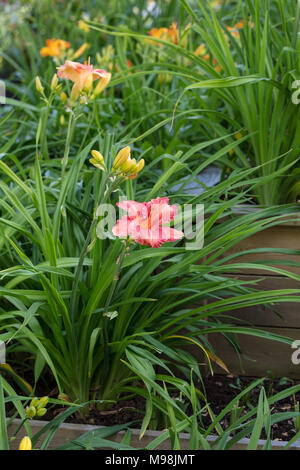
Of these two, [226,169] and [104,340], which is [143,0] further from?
[104,340]

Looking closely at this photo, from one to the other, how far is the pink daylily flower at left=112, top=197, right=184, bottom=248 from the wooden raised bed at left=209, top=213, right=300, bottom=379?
514mm

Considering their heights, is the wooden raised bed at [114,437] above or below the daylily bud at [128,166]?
below

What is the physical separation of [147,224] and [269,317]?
2.11 ft

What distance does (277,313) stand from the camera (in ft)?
4.71

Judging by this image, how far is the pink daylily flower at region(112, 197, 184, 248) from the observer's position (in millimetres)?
960

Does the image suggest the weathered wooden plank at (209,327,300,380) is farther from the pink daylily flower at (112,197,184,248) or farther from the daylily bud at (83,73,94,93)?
the daylily bud at (83,73,94,93)

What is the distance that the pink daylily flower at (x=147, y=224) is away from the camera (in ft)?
3.15

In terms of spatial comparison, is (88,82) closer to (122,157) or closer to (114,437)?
(122,157)

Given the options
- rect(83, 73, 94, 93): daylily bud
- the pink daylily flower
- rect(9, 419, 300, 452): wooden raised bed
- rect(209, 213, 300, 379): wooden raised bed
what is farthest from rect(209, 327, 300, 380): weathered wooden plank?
rect(83, 73, 94, 93): daylily bud

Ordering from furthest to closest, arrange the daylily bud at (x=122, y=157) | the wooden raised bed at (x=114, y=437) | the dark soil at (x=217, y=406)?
the dark soil at (x=217, y=406), the wooden raised bed at (x=114, y=437), the daylily bud at (x=122, y=157)

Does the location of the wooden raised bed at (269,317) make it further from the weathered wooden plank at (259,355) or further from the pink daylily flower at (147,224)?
the pink daylily flower at (147,224)

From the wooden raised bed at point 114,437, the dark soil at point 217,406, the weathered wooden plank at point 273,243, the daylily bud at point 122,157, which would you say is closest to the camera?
the daylily bud at point 122,157

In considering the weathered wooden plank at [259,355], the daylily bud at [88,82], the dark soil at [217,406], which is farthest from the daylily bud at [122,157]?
the weathered wooden plank at [259,355]

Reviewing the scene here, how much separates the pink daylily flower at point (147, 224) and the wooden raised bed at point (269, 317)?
0.51 metres
